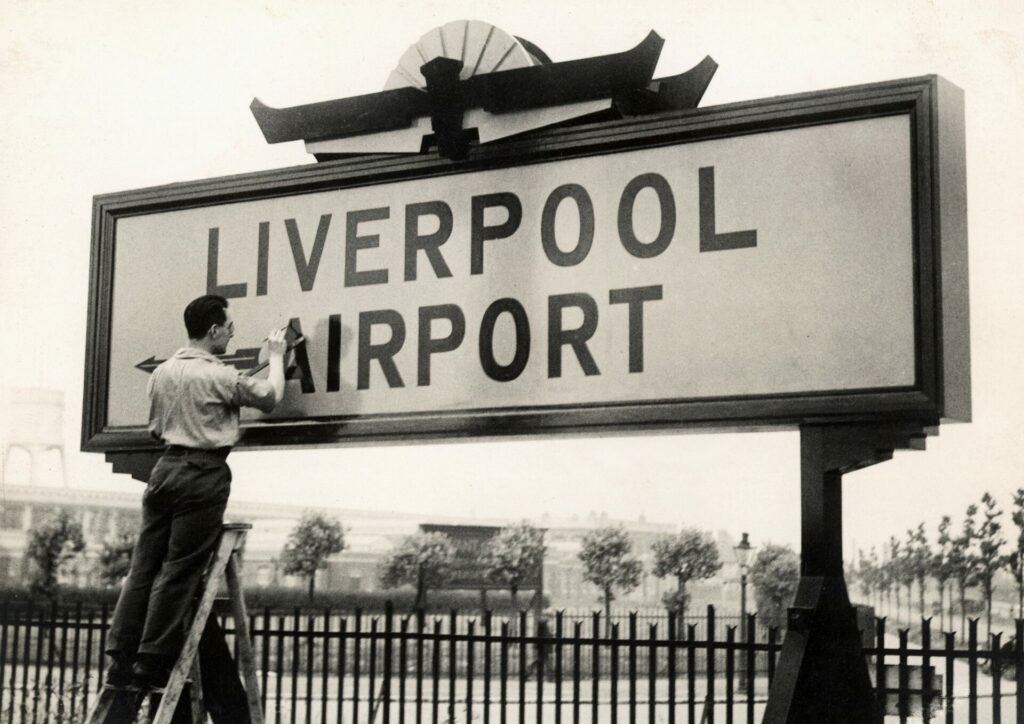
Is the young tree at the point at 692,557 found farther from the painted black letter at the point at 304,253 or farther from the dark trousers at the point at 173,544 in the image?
the dark trousers at the point at 173,544

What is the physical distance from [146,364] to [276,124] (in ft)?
5.12

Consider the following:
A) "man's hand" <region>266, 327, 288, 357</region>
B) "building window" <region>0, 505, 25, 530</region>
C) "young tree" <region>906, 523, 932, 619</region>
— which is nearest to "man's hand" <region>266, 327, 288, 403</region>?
"man's hand" <region>266, 327, 288, 357</region>

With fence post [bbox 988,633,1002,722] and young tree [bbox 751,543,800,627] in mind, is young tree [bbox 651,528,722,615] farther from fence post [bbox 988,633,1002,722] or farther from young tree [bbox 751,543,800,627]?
fence post [bbox 988,633,1002,722]

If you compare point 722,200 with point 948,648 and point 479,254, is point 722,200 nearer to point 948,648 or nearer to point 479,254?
point 479,254

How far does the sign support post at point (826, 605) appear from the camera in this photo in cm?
464

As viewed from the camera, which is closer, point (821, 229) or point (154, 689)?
point (821, 229)

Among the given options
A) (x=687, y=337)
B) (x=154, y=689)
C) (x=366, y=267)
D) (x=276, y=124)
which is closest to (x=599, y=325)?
(x=687, y=337)

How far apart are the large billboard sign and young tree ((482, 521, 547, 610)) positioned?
66762 millimetres

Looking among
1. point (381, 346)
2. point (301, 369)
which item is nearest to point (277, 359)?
point (301, 369)

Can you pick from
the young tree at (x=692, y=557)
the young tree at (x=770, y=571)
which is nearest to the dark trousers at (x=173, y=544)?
the young tree at (x=770, y=571)

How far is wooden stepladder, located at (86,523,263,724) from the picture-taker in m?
5.25

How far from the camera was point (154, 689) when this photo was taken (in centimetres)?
528

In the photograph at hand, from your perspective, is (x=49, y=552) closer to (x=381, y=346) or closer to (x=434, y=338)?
(x=381, y=346)

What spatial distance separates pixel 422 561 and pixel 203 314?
225 ft
